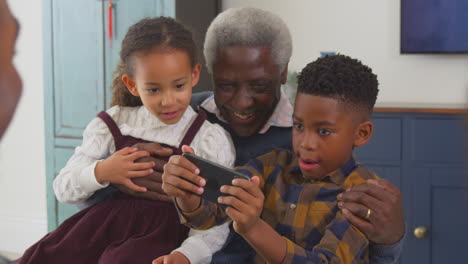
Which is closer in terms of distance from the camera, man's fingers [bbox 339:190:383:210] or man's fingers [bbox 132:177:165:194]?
man's fingers [bbox 339:190:383:210]

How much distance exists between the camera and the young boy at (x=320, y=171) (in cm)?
104

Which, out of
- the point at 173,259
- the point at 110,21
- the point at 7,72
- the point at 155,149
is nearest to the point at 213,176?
the point at 173,259

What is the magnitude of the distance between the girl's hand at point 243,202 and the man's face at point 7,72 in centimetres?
62

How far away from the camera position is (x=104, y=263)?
1194 mm

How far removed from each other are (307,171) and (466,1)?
8.31 ft

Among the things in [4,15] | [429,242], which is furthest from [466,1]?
[4,15]

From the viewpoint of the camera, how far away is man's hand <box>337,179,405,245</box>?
39.7 inches

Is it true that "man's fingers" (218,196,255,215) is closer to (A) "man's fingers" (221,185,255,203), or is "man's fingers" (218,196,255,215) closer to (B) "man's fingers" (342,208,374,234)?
(A) "man's fingers" (221,185,255,203)

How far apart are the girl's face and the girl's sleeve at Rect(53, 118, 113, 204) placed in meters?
0.15

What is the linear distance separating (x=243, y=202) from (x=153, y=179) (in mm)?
395

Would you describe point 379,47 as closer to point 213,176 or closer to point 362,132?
point 362,132

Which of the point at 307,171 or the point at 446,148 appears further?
the point at 446,148

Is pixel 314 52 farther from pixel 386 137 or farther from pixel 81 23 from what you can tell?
pixel 81 23

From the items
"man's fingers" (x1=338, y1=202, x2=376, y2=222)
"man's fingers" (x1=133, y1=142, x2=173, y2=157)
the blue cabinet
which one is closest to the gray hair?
"man's fingers" (x1=133, y1=142, x2=173, y2=157)
